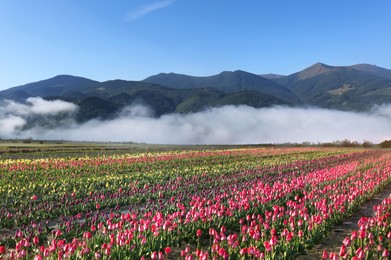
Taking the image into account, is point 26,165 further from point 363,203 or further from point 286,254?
point 286,254

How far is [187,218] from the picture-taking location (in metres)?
9.87

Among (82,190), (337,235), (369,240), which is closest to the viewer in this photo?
(369,240)

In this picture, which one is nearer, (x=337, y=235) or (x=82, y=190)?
(x=337, y=235)

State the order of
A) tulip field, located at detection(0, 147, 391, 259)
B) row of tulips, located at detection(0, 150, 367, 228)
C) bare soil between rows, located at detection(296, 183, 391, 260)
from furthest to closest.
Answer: row of tulips, located at detection(0, 150, 367, 228)
bare soil between rows, located at detection(296, 183, 391, 260)
tulip field, located at detection(0, 147, 391, 259)

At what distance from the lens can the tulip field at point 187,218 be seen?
780 centimetres

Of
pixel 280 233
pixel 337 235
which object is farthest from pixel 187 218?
pixel 337 235

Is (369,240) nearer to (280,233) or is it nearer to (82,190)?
(280,233)

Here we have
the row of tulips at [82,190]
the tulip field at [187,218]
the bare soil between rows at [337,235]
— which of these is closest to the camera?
the tulip field at [187,218]

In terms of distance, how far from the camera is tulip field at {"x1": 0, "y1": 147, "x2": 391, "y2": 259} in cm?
780

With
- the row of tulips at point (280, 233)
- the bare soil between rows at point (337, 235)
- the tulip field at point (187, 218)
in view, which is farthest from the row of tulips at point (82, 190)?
the bare soil between rows at point (337, 235)

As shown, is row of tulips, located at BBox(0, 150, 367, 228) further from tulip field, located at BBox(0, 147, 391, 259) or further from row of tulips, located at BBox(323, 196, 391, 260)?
row of tulips, located at BBox(323, 196, 391, 260)

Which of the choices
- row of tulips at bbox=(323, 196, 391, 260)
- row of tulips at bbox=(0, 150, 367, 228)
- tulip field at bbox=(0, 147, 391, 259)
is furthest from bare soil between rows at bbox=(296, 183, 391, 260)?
row of tulips at bbox=(0, 150, 367, 228)

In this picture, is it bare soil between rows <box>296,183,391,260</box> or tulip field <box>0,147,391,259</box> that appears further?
bare soil between rows <box>296,183,391,260</box>

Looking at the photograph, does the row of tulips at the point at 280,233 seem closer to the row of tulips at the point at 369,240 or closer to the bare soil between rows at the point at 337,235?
the row of tulips at the point at 369,240
